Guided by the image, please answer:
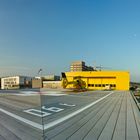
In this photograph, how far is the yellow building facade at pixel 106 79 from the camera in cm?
4638

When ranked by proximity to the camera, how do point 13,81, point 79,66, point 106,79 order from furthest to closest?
point 79,66 → point 13,81 → point 106,79

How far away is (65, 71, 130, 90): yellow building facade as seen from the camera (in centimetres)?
4638

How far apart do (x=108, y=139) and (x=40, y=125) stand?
222 centimetres

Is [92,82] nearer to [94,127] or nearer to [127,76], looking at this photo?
[127,76]

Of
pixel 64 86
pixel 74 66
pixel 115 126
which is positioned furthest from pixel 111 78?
pixel 74 66

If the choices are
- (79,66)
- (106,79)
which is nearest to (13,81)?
(79,66)

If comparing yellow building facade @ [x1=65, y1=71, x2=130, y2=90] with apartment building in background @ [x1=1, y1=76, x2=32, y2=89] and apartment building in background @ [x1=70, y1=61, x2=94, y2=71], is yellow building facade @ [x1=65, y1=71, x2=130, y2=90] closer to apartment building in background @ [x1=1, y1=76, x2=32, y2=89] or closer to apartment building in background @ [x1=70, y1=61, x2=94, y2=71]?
apartment building in background @ [x1=1, y1=76, x2=32, y2=89]

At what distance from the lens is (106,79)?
160 feet

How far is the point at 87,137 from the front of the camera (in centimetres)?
→ 437

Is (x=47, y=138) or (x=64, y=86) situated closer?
(x=47, y=138)

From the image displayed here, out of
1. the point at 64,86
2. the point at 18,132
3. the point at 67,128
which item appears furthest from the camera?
the point at 64,86

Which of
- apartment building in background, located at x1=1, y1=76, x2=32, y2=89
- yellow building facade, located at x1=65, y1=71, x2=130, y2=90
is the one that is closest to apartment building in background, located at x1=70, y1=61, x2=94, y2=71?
apartment building in background, located at x1=1, y1=76, x2=32, y2=89

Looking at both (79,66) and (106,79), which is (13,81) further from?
(106,79)

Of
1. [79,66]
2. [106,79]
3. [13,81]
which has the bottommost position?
[13,81]
